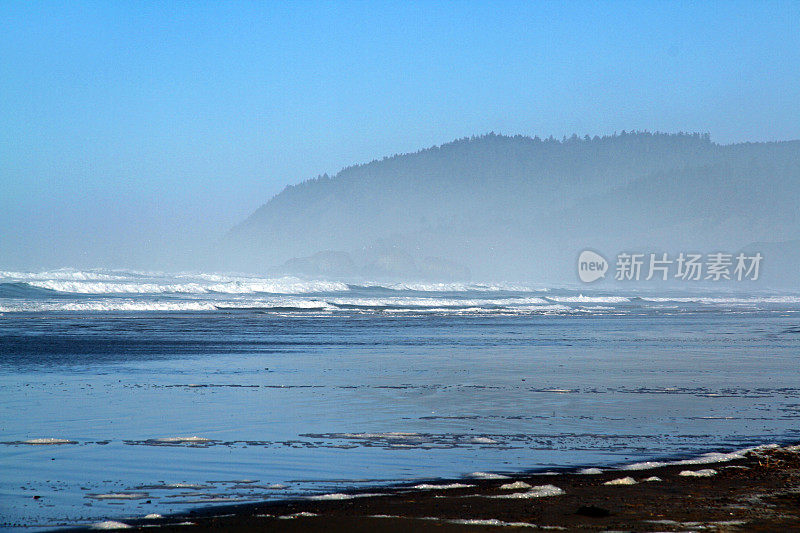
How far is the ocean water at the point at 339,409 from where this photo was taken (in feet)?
20.1

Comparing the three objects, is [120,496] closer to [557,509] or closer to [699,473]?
[557,509]

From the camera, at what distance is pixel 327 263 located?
129250mm

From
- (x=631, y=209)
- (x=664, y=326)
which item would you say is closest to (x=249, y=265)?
(x=631, y=209)

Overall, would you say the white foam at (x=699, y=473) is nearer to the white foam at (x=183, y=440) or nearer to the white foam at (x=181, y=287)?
the white foam at (x=183, y=440)

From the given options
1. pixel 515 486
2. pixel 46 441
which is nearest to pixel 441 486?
pixel 515 486

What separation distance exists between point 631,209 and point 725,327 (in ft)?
436

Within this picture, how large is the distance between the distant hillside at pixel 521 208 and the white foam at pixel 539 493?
113 metres

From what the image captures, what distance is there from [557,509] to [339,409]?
476 centimetres

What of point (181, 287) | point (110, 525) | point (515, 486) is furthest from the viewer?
point (181, 287)

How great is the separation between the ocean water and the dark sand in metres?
0.43

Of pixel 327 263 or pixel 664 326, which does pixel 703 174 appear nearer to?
pixel 327 263

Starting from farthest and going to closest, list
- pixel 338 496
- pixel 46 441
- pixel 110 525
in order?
pixel 46 441
pixel 338 496
pixel 110 525

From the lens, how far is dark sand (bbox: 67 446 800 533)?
4.76 m

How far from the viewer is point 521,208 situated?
16600 cm
